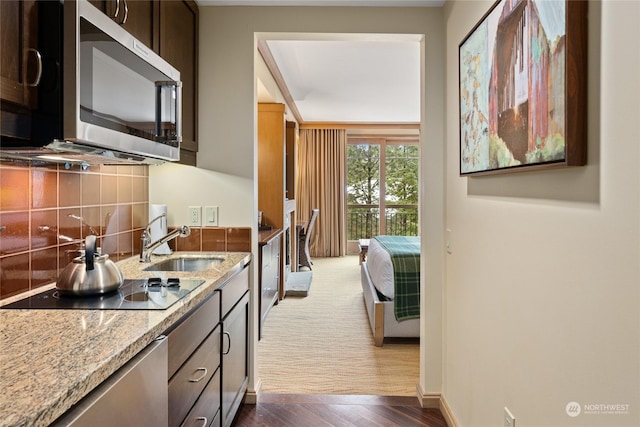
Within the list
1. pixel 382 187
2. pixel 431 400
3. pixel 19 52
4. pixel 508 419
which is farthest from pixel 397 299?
pixel 382 187

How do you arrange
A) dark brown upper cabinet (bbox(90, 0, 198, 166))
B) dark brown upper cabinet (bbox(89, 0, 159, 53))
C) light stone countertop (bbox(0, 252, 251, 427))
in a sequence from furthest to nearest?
dark brown upper cabinet (bbox(90, 0, 198, 166)) < dark brown upper cabinet (bbox(89, 0, 159, 53)) < light stone countertop (bbox(0, 252, 251, 427))

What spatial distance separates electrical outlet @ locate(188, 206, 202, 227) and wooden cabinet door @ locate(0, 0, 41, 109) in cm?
136

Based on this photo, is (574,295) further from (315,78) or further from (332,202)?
(332,202)

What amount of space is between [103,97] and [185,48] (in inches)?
41.5

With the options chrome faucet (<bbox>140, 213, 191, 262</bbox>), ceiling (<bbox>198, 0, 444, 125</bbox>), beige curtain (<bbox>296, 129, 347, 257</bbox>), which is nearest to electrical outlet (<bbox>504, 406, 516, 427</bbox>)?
chrome faucet (<bbox>140, 213, 191, 262</bbox>)

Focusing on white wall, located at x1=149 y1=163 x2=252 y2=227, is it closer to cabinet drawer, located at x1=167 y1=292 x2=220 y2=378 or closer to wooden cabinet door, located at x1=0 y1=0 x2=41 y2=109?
cabinet drawer, located at x1=167 y1=292 x2=220 y2=378

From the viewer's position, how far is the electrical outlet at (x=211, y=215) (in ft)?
8.24

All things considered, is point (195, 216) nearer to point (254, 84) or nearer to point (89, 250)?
point (254, 84)

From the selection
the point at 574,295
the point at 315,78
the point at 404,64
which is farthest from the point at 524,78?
the point at 315,78

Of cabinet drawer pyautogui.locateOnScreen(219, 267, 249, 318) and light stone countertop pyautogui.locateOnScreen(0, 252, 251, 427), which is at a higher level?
light stone countertop pyautogui.locateOnScreen(0, 252, 251, 427)

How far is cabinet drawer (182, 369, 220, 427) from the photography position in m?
1.59

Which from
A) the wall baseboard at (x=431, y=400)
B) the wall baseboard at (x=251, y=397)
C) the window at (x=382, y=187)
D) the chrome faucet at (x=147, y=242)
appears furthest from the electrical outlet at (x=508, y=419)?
the window at (x=382, y=187)

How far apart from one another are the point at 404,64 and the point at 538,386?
11.8 feet

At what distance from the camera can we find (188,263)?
2.38 metres
